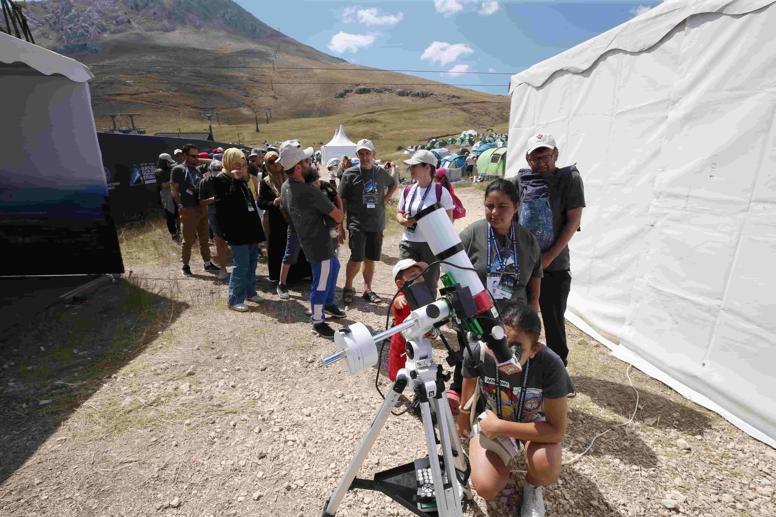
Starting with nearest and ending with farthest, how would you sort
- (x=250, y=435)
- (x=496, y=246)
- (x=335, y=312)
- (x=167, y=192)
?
(x=496, y=246) < (x=250, y=435) < (x=335, y=312) < (x=167, y=192)

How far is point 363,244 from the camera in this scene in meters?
5.17

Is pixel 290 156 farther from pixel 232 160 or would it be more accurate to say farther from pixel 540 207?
pixel 540 207

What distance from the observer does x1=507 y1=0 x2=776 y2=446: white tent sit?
301 centimetres

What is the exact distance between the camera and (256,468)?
9.02 ft

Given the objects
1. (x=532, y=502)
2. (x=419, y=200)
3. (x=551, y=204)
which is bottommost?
(x=532, y=502)

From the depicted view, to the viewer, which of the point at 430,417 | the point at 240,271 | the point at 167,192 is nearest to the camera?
the point at 430,417

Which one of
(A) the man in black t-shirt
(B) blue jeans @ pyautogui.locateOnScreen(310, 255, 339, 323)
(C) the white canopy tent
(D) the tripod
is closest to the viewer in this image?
(D) the tripod

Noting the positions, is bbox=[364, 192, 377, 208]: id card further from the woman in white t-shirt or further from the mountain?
the mountain

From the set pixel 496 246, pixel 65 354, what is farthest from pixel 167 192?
pixel 496 246

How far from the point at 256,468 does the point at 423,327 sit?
6.63 feet

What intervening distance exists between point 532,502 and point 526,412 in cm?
57

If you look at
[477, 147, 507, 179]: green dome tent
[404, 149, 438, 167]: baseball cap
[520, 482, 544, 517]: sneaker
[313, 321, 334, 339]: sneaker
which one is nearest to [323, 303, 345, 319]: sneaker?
[313, 321, 334, 339]: sneaker

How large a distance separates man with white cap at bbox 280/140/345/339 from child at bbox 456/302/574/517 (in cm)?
238

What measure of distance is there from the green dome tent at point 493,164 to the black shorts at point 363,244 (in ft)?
57.0
